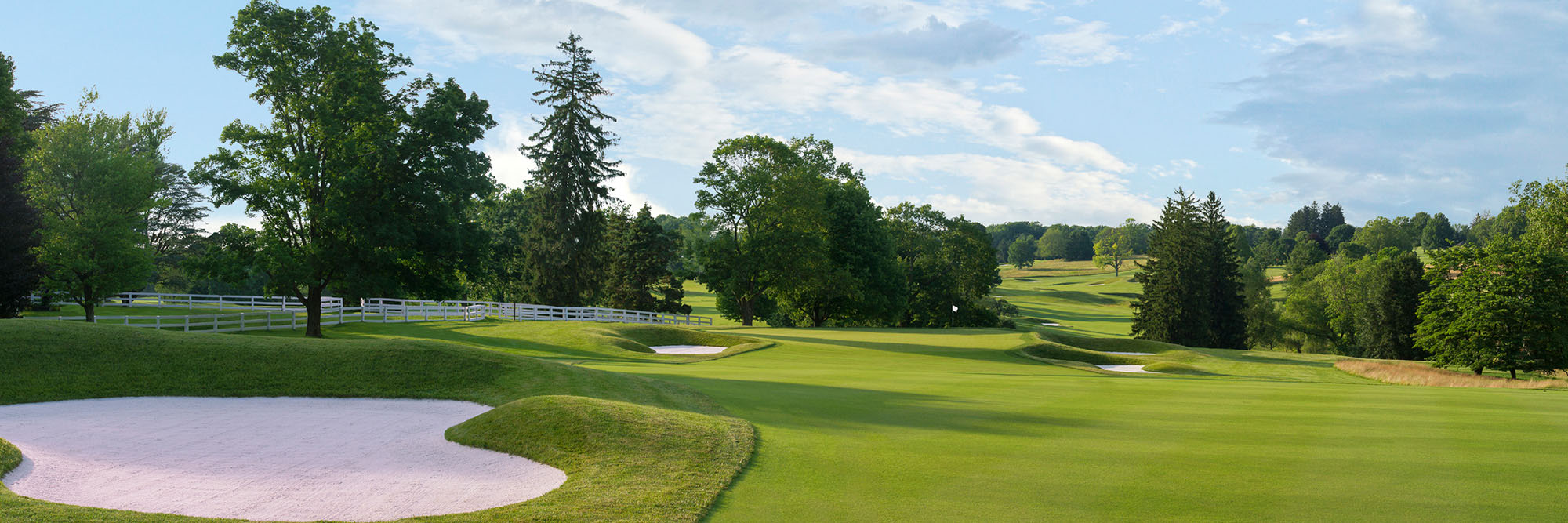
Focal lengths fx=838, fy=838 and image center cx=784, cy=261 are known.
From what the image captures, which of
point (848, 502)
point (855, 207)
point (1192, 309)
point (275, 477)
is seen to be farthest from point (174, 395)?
point (1192, 309)

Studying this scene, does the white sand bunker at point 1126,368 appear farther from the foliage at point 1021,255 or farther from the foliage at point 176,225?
the foliage at point 1021,255

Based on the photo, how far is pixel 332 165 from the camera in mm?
30719

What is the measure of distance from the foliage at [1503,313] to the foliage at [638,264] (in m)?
46.0

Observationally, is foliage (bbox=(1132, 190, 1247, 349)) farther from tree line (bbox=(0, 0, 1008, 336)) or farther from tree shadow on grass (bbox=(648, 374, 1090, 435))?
tree shadow on grass (bbox=(648, 374, 1090, 435))

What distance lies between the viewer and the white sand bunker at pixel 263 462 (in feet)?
26.6

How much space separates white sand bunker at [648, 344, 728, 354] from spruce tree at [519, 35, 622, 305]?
51.9 feet

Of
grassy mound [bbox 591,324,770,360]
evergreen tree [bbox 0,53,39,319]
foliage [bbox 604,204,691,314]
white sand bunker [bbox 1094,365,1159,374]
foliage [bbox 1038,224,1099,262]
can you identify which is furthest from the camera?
foliage [bbox 1038,224,1099,262]

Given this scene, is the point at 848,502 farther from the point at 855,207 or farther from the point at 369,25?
the point at 855,207

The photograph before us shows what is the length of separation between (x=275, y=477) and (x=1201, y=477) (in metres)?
9.89

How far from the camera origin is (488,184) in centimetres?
3466

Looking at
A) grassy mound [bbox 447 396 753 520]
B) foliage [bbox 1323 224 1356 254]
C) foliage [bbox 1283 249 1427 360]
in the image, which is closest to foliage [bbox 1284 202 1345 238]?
foliage [bbox 1323 224 1356 254]

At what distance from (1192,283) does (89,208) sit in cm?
6161

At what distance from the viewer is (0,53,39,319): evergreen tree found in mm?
27484

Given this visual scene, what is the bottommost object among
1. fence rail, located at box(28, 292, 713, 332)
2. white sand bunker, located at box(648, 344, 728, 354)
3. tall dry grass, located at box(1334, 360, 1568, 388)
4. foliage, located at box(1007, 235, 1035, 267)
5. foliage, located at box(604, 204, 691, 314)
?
tall dry grass, located at box(1334, 360, 1568, 388)
